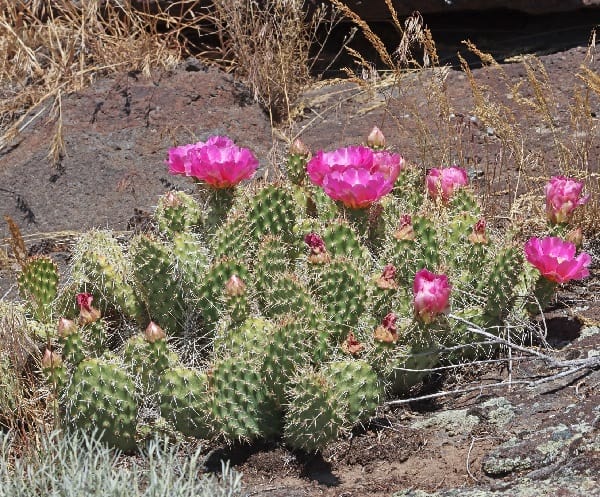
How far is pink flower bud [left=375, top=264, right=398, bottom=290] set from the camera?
10.5 feet

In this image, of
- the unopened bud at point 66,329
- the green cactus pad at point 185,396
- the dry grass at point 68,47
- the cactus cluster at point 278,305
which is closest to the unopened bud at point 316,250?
the cactus cluster at point 278,305

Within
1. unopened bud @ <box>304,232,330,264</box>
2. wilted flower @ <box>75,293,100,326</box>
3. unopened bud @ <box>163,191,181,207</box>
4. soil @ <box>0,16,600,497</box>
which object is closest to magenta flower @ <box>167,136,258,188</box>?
unopened bud @ <box>163,191,181,207</box>

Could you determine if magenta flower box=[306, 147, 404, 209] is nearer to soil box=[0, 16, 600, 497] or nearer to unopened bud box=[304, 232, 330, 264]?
unopened bud box=[304, 232, 330, 264]

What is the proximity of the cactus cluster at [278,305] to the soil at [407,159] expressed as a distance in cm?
13

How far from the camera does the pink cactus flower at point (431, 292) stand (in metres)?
2.99

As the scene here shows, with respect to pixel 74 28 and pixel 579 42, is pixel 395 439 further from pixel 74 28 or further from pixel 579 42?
pixel 74 28

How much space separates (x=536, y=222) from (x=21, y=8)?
12.4ft

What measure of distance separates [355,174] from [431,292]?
529mm

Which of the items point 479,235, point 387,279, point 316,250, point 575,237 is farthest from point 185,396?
point 575,237

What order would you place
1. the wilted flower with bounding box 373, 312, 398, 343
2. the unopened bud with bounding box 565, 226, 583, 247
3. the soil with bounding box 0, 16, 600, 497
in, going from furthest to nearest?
1. the unopened bud with bounding box 565, 226, 583, 247
2. the wilted flower with bounding box 373, 312, 398, 343
3. the soil with bounding box 0, 16, 600, 497

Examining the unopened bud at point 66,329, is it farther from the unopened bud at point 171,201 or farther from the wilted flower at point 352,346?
the wilted flower at point 352,346

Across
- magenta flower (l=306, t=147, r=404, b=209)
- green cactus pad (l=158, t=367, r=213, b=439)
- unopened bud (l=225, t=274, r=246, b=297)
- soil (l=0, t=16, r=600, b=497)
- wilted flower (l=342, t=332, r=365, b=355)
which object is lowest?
soil (l=0, t=16, r=600, b=497)

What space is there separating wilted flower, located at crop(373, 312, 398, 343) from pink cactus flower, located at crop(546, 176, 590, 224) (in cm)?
83

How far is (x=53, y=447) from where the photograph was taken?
2.86 meters
